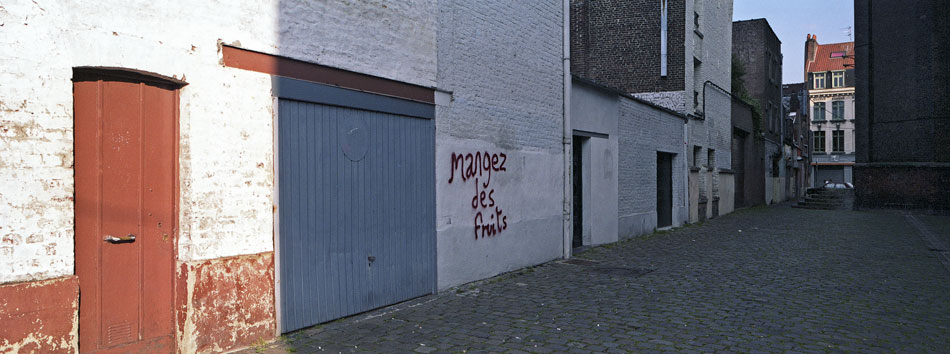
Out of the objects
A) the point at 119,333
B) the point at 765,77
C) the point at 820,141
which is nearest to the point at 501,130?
the point at 119,333

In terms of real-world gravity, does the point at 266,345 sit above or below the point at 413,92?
below

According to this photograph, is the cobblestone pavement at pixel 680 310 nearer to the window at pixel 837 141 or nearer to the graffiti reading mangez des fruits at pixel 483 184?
the graffiti reading mangez des fruits at pixel 483 184

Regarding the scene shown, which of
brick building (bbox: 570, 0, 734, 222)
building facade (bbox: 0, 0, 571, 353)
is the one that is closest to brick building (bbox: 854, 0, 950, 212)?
brick building (bbox: 570, 0, 734, 222)

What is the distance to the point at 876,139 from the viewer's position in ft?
84.3

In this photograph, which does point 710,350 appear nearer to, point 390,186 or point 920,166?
point 390,186

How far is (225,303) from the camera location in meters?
5.18

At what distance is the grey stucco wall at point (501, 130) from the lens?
7965mm

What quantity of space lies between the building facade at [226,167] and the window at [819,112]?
64.0 meters

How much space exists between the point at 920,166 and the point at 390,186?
81.7 ft

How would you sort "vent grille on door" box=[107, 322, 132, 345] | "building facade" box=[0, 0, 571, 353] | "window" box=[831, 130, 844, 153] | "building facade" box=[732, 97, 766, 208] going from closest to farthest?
"building facade" box=[0, 0, 571, 353], "vent grille on door" box=[107, 322, 132, 345], "building facade" box=[732, 97, 766, 208], "window" box=[831, 130, 844, 153]

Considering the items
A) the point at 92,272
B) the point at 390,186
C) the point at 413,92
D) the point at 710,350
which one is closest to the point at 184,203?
the point at 92,272

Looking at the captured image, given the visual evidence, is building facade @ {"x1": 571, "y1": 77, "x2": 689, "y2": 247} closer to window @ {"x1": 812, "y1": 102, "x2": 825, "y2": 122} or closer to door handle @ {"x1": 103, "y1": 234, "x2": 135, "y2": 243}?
door handle @ {"x1": 103, "y1": 234, "x2": 135, "y2": 243}

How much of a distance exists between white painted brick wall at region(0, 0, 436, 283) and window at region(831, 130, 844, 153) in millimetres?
65924

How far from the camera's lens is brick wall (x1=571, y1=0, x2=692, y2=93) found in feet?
63.5
